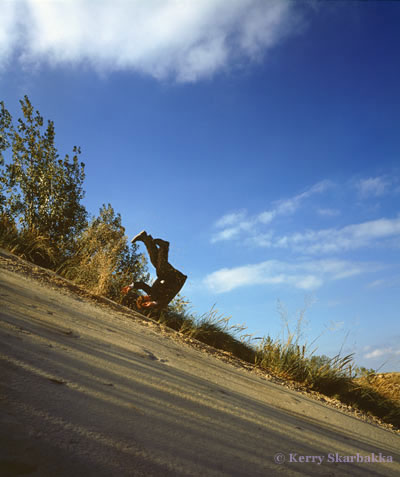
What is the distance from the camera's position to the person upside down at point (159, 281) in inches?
246

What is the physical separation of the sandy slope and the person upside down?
3703 mm

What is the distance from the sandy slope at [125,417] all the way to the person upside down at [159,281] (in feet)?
12.1

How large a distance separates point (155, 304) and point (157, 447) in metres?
5.20

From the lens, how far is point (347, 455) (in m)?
1.83

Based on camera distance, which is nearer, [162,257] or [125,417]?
[125,417]

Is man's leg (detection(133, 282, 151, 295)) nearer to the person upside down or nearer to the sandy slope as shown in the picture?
the person upside down

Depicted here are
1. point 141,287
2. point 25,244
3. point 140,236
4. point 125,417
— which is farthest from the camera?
point 141,287

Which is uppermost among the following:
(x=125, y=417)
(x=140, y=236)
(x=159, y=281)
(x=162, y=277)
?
(x=140, y=236)

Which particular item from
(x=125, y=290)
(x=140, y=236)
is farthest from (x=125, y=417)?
(x=125, y=290)

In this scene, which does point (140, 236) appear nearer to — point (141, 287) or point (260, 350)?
point (141, 287)

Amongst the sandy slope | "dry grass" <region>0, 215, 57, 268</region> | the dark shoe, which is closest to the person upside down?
the dark shoe

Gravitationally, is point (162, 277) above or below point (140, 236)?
below

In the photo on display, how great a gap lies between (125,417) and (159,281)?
5.21m

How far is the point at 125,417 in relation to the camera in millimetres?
1195
